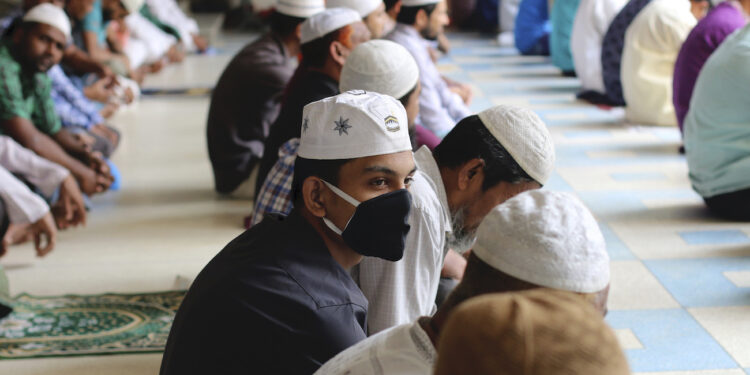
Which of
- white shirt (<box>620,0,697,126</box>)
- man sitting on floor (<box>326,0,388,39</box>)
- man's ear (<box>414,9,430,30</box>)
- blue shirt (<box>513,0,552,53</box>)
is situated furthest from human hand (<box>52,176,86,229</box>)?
blue shirt (<box>513,0,552,53</box>)

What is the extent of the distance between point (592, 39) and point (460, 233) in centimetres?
532

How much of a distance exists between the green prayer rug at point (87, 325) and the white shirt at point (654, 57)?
156 inches

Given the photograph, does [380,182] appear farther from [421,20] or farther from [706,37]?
[706,37]

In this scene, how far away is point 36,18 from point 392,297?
8.49 feet

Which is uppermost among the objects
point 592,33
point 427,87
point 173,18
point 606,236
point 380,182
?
point 380,182

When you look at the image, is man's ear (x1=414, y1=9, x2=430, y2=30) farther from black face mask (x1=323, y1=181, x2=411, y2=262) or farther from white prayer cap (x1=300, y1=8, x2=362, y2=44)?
black face mask (x1=323, y1=181, x2=411, y2=262)

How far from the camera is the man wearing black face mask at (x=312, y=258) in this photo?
1.53 metres

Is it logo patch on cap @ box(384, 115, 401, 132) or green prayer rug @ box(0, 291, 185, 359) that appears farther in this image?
green prayer rug @ box(0, 291, 185, 359)

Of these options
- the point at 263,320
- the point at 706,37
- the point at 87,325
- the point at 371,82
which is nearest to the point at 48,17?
the point at 87,325

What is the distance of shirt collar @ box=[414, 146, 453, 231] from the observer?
7.34 feet

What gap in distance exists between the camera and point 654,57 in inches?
237

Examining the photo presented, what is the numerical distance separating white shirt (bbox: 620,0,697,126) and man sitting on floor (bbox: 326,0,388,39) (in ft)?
7.16

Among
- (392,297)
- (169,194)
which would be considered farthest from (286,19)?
(392,297)

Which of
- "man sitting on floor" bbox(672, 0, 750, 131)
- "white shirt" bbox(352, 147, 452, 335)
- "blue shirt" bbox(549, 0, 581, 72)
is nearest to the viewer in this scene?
"white shirt" bbox(352, 147, 452, 335)
